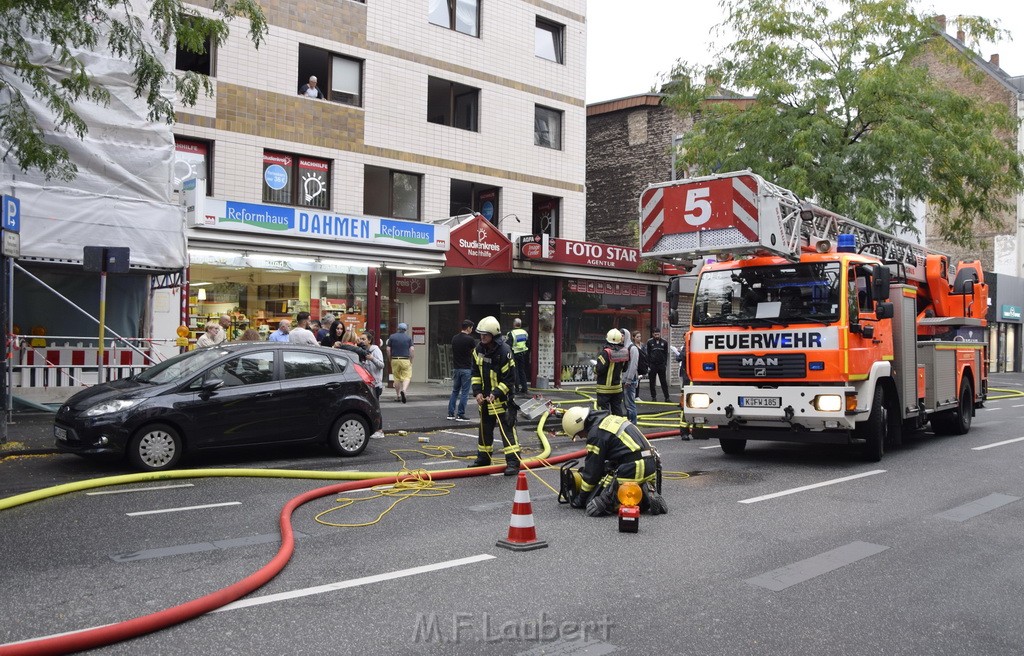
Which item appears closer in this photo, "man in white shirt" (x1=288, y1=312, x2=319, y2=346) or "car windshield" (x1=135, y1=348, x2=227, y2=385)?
"car windshield" (x1=135, y1=348, x2=227, y2=385)

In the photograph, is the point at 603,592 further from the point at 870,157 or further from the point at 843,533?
the point at 870,157

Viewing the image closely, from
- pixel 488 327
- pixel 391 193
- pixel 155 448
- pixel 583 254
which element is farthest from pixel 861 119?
pixel 155 448

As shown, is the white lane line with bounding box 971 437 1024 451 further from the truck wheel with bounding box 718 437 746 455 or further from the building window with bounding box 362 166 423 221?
the building window with bounding box 362 166 423 221

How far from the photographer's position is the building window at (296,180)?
1936 cm

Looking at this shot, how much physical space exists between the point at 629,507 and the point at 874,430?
5.39 meters

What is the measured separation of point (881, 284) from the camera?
10.9m

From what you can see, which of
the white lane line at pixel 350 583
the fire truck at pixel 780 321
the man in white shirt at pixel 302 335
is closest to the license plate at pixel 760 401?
the fire truck at pixel 780 321

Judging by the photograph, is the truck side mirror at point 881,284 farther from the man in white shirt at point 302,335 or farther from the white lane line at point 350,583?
the man in white shirt at point 302,335

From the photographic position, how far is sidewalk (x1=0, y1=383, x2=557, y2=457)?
432 inches

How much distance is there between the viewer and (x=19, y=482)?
8906mm

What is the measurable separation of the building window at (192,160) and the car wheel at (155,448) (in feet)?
29.7

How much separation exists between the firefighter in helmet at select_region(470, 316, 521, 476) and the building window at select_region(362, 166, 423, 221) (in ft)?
38.4

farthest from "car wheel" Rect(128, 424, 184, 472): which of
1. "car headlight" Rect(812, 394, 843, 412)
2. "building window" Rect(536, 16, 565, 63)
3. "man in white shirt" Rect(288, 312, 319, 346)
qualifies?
"building window" Rect(536, 16, 565, 63)

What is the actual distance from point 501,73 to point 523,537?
1922 centimetres
